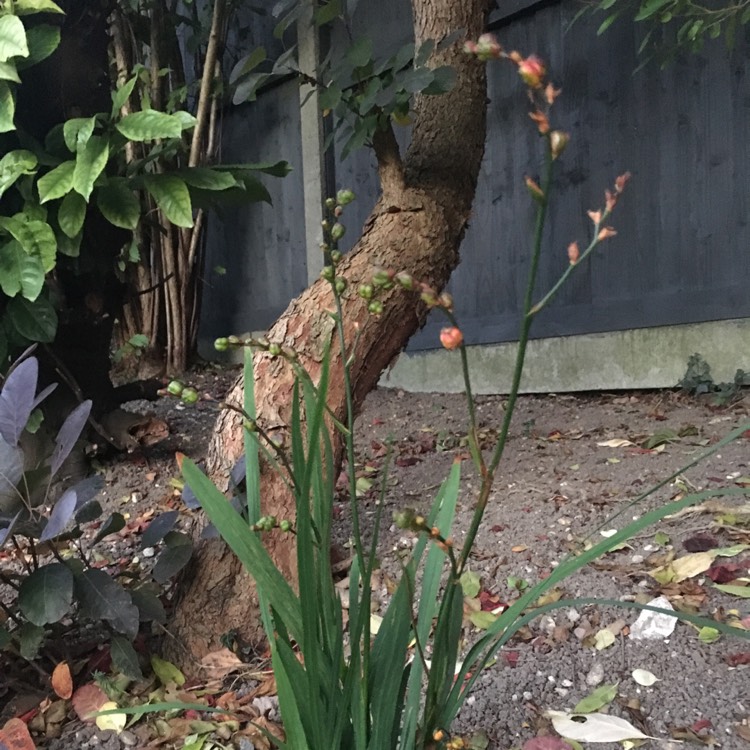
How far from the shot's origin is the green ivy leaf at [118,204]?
5.17 feet

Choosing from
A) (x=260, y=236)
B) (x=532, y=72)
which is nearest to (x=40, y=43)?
(x=532, y=72)

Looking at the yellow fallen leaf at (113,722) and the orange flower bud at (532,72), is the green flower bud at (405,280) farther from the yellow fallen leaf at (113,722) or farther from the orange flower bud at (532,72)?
the yellow fallen leaf at (113,722)

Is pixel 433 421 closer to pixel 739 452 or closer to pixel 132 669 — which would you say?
pixel 739 452

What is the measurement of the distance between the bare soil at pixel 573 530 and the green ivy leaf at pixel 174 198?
0.49 m

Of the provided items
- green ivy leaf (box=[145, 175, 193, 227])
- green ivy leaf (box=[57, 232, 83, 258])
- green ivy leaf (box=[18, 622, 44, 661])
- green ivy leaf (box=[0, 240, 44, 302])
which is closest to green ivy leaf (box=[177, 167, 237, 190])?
green ivy leaf (box=[145, 175, 193, 227])

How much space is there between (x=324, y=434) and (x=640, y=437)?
182 centimetres

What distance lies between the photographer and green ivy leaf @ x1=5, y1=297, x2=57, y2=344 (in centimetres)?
167

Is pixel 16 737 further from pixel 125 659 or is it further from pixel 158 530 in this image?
pixel 158 530

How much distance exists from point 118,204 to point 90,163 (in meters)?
0.14

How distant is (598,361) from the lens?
3.14 metres

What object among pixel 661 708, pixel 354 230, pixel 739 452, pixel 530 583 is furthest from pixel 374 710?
pixel 354 230

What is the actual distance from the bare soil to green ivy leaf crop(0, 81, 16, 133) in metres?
0.75

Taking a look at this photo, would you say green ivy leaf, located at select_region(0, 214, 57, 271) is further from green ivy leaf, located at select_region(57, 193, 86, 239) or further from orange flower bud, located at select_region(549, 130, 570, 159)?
orange flower bud, located at select_region(549, 130, 570, 159)

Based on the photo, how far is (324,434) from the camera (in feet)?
2.27
